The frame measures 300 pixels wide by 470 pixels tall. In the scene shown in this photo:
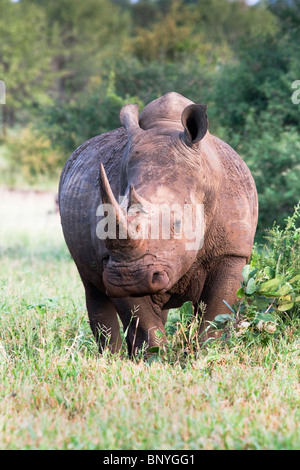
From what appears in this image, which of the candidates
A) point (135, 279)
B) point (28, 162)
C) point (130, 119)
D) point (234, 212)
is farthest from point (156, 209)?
point (28, 162)

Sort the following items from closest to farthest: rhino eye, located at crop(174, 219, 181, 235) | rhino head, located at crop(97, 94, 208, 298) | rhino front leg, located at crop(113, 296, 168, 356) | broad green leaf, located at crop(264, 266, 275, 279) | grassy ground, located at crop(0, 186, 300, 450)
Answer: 1. grassy ground, located at crop(0, 186, 300, 450)
2. rhino head, located at crop(97, 94, 208, 298)
3. rhino eye, located at crop(174, 219, 181, 235)
4. rhino front leg, located at crop(113, 296, 168, 356)
5. broad green leaf, located at crop(264, 266, 275, 279)

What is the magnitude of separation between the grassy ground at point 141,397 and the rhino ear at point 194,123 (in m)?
1.29

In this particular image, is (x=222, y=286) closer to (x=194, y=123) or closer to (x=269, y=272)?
(x=269, y=272)

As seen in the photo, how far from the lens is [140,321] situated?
4855 mm

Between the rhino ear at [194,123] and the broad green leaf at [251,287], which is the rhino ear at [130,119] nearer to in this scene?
the rhino ear at [194,123]

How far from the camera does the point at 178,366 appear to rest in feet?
14.4

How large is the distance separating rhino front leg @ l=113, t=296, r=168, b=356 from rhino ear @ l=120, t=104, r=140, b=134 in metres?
1.10

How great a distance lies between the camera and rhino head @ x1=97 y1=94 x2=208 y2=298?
4125 mm

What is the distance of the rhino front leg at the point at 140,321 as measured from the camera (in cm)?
482

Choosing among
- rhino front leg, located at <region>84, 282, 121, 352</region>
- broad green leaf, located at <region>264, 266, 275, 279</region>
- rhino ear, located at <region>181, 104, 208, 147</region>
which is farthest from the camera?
rhino front leg, located at <region>84, 282, 121, 352</region>

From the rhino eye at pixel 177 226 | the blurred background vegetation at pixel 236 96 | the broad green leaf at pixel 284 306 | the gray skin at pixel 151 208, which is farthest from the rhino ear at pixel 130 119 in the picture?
the blurred background vegetation at pixel 236 96

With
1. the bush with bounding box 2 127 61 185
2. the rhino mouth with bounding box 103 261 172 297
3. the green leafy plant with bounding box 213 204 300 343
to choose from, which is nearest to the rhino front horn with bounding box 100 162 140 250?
the rhino mouth with bounding box 103 261 172 297

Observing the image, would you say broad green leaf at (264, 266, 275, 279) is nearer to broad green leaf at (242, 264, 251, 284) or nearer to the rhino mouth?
broad green leaf at (242, 264, 251, 284)
